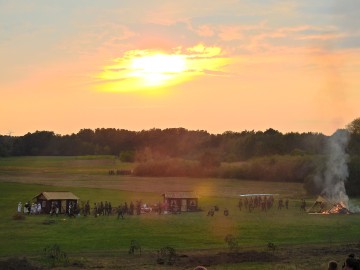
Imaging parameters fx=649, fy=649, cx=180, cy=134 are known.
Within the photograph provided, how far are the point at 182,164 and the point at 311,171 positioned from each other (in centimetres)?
3248

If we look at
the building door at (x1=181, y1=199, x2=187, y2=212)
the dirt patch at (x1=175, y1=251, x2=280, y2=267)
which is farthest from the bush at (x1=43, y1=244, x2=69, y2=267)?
the building door at (x1=181, y1=199, x2=187, y2=212)

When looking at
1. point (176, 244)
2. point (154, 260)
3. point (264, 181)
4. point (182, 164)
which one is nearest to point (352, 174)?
point (264, 181)

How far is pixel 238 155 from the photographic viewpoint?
580 ft

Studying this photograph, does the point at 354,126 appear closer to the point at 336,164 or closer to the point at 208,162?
the point at 208,162

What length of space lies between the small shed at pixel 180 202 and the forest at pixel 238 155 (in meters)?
29.7

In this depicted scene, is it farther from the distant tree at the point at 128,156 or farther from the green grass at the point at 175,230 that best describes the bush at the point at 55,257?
the distant tree at the point at 128,156

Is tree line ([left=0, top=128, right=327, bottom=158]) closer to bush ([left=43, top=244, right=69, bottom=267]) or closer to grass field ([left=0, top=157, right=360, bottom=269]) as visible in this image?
grass field ([left=0, top=157, right=360, bottom=269])

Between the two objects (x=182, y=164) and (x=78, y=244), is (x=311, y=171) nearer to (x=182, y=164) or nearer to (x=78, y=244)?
(x=182, y=164)

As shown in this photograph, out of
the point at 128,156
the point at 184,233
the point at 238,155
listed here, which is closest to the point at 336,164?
the point at 184,233

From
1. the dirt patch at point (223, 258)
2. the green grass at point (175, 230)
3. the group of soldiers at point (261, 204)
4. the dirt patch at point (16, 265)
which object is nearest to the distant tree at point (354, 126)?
the group of soldiers at point (261, 204)

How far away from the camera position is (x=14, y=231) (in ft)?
176

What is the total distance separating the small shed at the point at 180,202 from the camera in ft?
263

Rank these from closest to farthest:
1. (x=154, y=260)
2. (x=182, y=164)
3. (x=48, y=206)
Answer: (x=154, y=260) < (x=48, y=206) < (x=182, y=164)

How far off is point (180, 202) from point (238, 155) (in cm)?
9679
